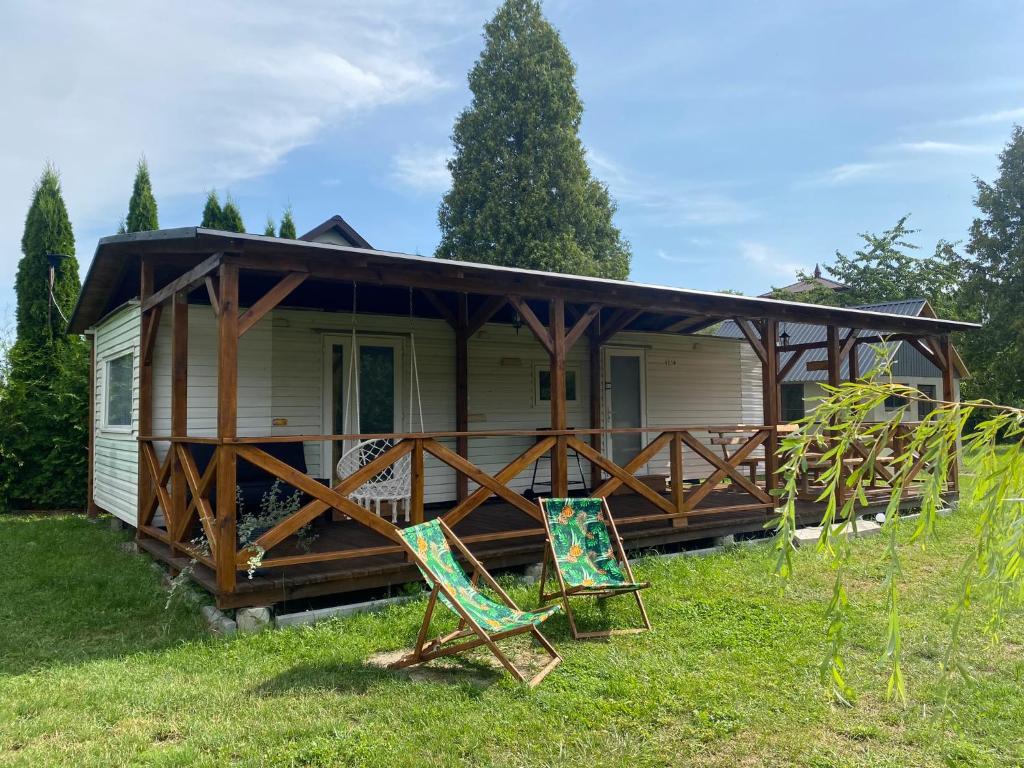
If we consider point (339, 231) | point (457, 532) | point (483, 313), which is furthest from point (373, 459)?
point (339, 231)

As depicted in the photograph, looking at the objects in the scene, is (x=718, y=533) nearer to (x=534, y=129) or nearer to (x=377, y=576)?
(x=377, y=576)

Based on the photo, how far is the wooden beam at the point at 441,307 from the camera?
25.4ft

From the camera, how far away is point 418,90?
52.6 ft

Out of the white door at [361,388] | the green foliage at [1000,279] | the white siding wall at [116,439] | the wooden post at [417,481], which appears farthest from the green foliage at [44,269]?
the green foliage at [1000,279]

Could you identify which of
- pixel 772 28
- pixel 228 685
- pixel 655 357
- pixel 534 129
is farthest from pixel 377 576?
pixel 534 129

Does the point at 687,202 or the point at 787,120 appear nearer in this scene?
the point at 787,120

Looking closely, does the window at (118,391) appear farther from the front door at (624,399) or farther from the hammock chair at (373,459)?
the front door at (624,399)

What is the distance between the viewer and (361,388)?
784 cm

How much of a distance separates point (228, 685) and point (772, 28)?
8.29 m

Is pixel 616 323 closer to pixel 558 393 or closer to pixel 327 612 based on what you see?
pixel 558 393

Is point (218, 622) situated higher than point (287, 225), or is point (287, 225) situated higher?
point (287, 225)

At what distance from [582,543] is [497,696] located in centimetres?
184

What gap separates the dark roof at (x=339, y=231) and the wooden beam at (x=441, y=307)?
3.22 metres

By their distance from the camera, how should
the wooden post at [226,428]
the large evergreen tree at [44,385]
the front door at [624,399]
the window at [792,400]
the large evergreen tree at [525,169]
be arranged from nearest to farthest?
the wooden post at [226,428] < the front door at [624,399] < the large evergreen tree at [44,385] < the window at [792,400] < the large evergreen tree at [525,169]
